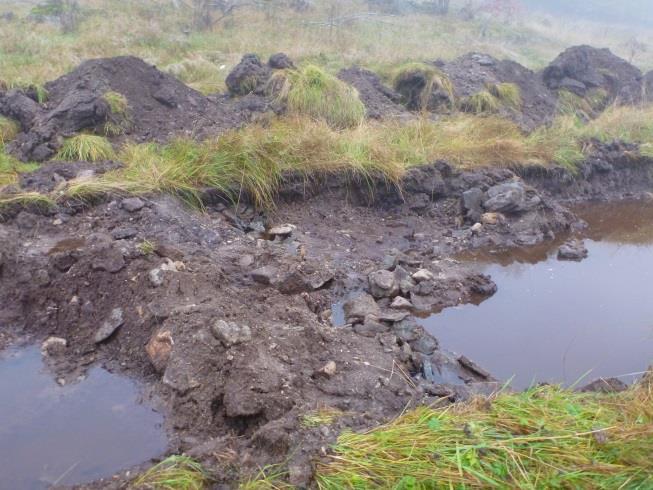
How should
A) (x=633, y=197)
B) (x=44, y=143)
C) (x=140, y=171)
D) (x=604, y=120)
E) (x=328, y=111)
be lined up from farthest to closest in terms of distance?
(x=604, y=120) < (x=633, y=197) < (x=328, y=111) < (x=44, y=143) < (x=140, y=171)

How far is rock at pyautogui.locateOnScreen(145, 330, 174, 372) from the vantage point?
3730 millimetres

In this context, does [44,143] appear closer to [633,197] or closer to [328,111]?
[328,111]

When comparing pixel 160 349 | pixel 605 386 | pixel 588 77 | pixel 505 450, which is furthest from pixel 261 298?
pixel 588 77

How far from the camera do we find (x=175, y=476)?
2.86m

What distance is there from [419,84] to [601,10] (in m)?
30.7

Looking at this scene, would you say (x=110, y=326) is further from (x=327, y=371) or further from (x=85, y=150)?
(x=85, y=150)

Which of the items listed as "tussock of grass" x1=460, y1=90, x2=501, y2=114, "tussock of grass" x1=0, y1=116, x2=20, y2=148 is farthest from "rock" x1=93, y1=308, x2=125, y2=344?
"tussock of grass" x1=460, y1=90, x2=501, y2=114

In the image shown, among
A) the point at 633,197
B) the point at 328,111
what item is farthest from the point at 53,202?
the point at 633,197

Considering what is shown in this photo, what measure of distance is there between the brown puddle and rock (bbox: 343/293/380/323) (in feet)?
1.86

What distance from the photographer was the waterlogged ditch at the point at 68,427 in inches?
125

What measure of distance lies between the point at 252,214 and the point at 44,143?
2.49 meters

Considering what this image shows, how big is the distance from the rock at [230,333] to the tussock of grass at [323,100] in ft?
15.9

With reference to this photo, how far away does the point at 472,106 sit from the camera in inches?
401

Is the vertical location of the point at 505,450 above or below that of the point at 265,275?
→ above
